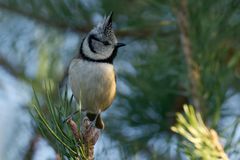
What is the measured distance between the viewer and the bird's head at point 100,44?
2.04 m

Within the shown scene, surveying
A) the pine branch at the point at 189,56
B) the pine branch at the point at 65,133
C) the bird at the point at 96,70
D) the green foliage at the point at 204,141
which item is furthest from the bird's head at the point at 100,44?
the green foliage at the point at 204,141

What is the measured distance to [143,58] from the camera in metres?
2.07

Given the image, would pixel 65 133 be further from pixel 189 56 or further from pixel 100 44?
pixel 100 44

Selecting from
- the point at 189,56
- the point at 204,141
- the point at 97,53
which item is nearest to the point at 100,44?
the point at 97,53

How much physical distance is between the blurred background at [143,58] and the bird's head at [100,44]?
49mm

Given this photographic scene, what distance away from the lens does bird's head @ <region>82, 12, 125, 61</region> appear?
2038 millimetres

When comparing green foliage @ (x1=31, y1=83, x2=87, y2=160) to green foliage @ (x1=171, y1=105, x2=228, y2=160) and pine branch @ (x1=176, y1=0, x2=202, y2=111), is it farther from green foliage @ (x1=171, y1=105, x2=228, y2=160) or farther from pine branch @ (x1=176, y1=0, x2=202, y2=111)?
pine branch @ (x1=176, y1=0, x2=202, y2=111)

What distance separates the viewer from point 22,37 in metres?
2.23

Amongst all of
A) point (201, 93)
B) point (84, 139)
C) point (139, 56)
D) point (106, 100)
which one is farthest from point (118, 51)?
point (84, 139)

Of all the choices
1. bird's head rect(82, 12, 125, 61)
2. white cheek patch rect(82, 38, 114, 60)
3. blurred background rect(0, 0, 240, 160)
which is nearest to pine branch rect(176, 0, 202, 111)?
blurred background rect(0, 0, 240, 160)

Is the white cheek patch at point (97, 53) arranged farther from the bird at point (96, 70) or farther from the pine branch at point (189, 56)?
the pine branch at point (189, 56)

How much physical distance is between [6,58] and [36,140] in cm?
53

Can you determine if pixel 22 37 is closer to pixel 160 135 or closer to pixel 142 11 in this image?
pixel 142 11

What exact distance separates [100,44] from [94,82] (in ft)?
0.72
